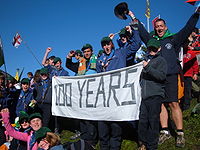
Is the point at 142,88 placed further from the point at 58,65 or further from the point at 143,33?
the point at 58,65

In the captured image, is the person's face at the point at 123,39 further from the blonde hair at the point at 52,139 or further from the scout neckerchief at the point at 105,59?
the blonde hair at the point at 52,139

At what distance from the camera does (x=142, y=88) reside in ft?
12.4

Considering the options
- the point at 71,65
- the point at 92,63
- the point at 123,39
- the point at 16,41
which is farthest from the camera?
the point at 16,41

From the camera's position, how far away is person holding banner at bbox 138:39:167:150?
3.53 metres

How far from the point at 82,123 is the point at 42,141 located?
1650mm

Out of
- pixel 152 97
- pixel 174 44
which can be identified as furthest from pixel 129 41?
pixel 152 97

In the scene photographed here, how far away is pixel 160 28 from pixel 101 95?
1825 millimetres

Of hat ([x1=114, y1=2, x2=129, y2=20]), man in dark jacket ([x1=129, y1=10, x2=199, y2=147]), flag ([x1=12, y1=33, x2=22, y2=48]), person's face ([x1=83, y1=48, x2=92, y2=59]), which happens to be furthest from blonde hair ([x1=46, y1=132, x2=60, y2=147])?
flag ([x1=12, y1=33, x2=22, y2=48])

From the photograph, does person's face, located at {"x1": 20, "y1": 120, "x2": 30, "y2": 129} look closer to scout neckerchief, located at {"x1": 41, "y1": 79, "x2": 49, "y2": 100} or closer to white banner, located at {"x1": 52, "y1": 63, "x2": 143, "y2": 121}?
white banner, located at {"x1": 52, "y1": 63, "x2": 143, "y2": 121}

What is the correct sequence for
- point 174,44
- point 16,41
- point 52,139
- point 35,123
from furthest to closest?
1. point 16,41
2. point 35,123
3. point 174,44
4. point 52,139

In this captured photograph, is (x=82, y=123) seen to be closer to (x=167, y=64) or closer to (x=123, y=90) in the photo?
(x=123, y=90)

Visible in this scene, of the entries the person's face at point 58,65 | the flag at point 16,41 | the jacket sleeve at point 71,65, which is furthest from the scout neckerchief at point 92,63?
the flag at point 16,41

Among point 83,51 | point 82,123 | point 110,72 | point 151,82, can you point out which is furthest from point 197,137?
point 83,51

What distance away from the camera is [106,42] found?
15.3ft
